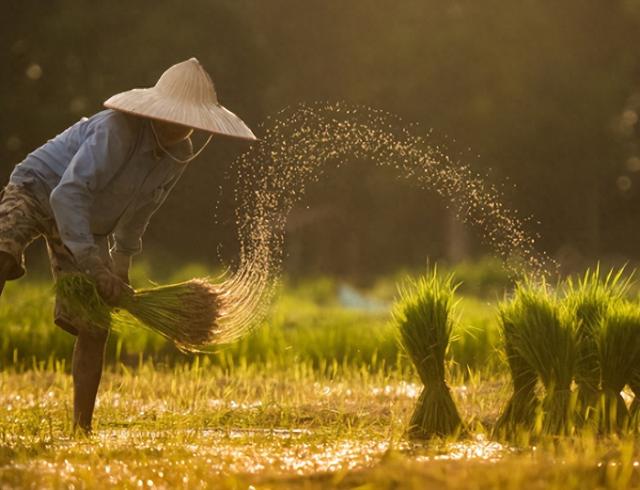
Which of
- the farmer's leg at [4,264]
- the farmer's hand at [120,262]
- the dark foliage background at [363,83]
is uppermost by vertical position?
the dark foliage background at [363,83]

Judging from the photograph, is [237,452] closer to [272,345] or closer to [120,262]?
[120,262]

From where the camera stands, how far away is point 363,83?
59.0 ft

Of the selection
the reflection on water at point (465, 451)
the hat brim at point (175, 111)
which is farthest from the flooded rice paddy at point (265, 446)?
the hat brim at point (175, 111)

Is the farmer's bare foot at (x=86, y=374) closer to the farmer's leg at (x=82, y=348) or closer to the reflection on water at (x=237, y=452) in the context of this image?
the farmer's leg at (x=82, y=348)

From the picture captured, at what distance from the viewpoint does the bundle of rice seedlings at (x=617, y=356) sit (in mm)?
4480

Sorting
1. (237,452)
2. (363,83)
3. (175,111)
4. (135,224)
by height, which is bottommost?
(237,452)

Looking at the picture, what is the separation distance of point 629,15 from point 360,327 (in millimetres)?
12136

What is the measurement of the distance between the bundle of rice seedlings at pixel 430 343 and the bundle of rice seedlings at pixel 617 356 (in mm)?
563

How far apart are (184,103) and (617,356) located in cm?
187

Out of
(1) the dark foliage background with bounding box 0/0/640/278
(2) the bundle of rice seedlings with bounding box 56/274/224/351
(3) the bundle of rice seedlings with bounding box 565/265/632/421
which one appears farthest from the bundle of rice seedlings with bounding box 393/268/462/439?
(1) the dark foliage background with bounding box 0/0/640/278

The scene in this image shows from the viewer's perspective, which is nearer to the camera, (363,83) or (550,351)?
(550,351)

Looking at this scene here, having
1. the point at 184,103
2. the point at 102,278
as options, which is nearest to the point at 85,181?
the point at 102,278

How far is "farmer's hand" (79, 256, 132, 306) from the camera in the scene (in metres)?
4.32

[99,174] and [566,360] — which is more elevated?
[99,174]
